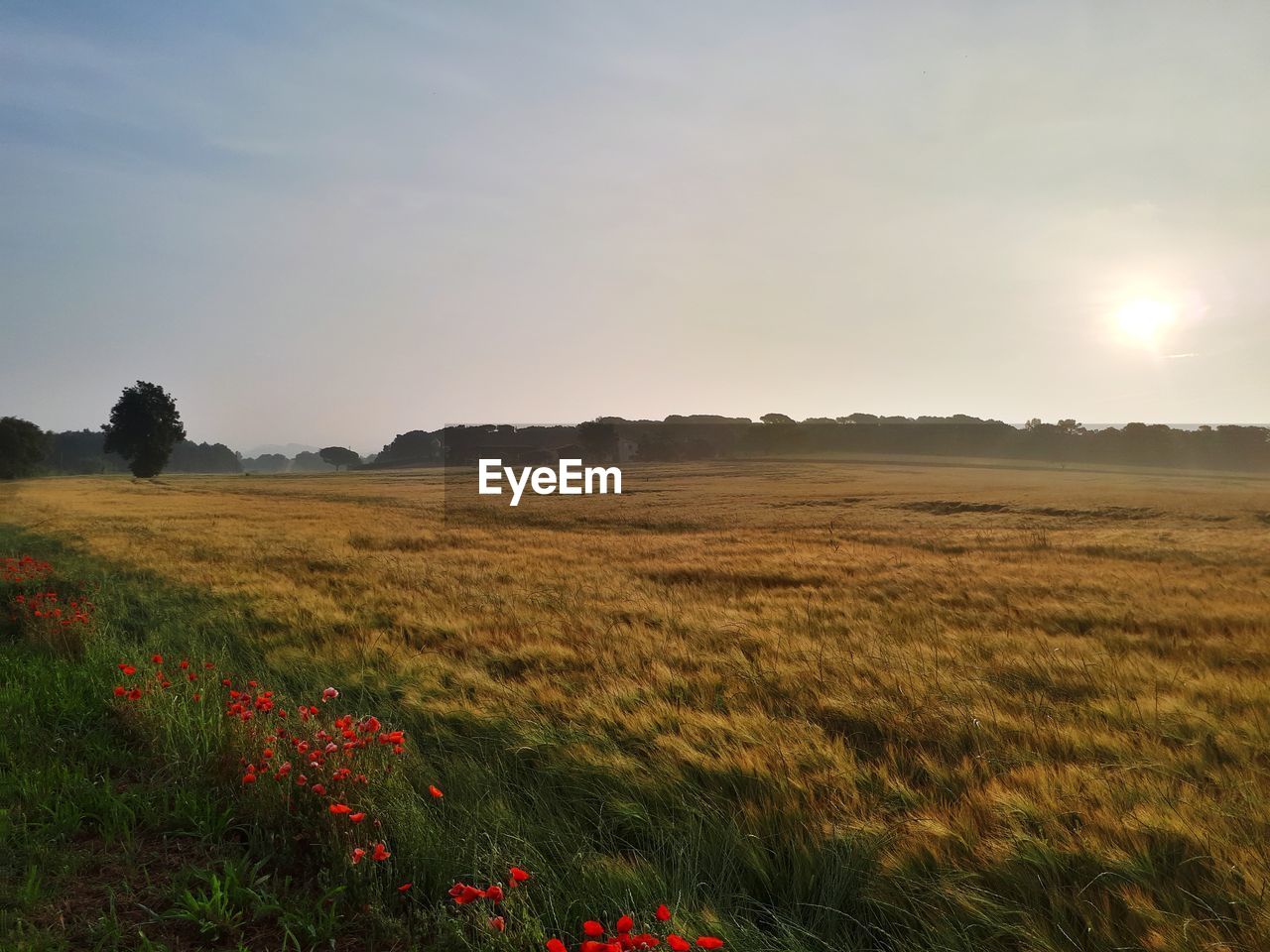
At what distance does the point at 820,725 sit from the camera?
5137 millimetres

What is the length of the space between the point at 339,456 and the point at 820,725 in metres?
192

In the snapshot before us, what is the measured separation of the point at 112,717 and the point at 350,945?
3.49m

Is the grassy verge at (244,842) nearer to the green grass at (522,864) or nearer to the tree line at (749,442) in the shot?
the green grass at (522,864)

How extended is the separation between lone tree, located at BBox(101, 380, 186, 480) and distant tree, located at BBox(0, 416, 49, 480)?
8555mm

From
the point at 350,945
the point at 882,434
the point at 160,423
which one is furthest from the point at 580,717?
the point at 882,434

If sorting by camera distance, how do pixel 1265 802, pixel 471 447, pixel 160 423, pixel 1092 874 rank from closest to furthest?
pixel 1092 874 < pixel 1265 802 < pixel 160 423 < pixel 471 447

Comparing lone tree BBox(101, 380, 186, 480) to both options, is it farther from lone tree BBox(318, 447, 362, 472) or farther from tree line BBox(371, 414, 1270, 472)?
lone tree BBox(318, 447, 362, 472)

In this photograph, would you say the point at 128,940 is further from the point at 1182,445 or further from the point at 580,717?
the point at 1182,445

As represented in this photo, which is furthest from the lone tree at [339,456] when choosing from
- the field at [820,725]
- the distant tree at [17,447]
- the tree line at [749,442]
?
the field at [820,725]

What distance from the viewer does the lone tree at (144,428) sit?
3083 inches

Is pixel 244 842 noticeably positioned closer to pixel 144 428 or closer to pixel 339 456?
pixel 144 428

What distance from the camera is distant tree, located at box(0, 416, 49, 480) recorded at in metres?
77.2

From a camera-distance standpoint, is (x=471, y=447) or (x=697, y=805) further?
(x=471, y=447)

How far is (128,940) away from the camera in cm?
295
